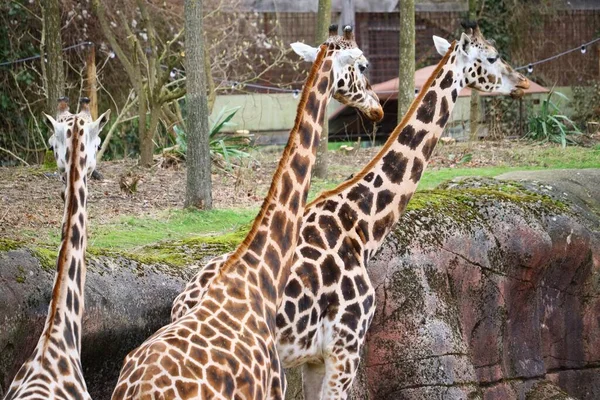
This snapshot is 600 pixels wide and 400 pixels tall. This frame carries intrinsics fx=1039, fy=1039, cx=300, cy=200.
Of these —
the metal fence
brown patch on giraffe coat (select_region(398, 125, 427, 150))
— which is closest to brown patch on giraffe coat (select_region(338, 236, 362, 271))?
brown patch on giraffe coat (select_region(398, 125, 427, 150))

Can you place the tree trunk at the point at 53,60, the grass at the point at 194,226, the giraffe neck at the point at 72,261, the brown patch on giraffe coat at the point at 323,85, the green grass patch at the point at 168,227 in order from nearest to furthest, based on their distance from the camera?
the giraffe neck at the point at 72,261
the brown patch on giraffe coat at the point at 323,85
the grass at the point at 194,226
the green grass patch at the point at 168,227
the tree trunk at the point at 53,60

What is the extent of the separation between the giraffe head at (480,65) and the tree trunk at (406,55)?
5728 millimetres

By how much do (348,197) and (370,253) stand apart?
1.21 ft

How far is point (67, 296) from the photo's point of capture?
4.94m

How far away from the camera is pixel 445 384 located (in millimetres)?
7105

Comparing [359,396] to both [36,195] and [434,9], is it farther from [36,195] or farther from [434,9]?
[434,9]

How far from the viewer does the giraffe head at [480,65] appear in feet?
22.4

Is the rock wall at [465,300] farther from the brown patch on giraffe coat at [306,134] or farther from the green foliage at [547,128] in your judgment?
the green foliage at [547,128]

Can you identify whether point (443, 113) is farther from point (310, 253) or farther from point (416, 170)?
point (310, 253)

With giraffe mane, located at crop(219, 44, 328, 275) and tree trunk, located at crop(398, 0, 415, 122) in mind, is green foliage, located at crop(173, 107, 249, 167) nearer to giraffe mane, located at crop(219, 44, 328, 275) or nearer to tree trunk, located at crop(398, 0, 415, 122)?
tree trunk, located at crop(398, 0, 415, 122)

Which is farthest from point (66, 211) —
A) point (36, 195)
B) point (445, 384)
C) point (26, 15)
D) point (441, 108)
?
point (26, 15)

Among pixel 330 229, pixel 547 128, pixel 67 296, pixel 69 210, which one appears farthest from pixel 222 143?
pixel 67 296

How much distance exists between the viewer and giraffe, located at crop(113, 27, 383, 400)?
4.33 metres

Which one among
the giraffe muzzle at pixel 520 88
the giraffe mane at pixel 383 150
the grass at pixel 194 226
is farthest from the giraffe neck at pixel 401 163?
the grass at pixel 194 226
